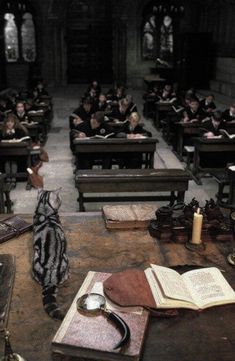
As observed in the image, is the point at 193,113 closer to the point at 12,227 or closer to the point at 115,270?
the point at 12,227

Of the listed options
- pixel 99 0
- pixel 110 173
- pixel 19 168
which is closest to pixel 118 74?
pixel 99 0

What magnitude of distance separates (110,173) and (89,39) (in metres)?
17.0

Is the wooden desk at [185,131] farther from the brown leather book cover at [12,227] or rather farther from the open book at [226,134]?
the brown leather book cover at [12,227]

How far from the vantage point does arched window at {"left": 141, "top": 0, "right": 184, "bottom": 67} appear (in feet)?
67.6

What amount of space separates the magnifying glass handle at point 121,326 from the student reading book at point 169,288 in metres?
0.12

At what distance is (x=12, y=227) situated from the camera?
3285 mm

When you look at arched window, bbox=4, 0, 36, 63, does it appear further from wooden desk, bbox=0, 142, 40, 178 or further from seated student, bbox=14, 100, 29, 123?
wooden desk, bbox=0, 142, 40, 178

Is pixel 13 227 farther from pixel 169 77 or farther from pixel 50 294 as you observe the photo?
pixel 169 77

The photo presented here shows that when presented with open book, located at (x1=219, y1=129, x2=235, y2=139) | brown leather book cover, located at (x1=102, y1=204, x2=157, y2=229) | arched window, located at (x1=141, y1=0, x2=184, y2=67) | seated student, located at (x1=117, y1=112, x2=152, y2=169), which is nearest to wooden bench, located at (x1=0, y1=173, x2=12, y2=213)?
brown leather book cover, located at (x1=102, y1=204, x2=157, y2=229)

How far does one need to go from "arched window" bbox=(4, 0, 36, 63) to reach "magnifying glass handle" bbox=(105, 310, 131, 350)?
67.7 ft

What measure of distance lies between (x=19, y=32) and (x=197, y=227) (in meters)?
20.0

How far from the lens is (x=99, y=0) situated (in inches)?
800

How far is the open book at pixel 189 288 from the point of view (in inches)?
92.8

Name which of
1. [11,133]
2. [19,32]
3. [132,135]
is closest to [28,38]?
[19,32]
